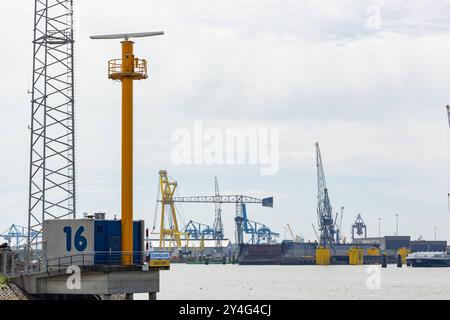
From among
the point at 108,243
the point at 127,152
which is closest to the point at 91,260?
the point at 108,243

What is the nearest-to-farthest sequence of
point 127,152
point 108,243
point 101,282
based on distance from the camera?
point 101,282
point 108,243
point 127,152

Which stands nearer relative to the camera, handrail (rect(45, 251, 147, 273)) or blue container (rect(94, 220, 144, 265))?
handrail (rect(45, 251, 147, 273))

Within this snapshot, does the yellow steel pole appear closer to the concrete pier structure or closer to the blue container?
the blue container

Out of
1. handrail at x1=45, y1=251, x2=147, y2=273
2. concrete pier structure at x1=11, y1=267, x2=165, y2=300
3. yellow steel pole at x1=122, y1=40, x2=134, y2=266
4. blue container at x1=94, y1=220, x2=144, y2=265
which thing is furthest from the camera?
yellow steel pole at x1=122, y1=40, x2=134, y2=266

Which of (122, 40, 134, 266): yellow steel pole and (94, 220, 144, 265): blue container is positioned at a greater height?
(122, 40, 134, 266): yellow steel pole

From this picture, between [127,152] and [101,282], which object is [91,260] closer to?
[101,282]

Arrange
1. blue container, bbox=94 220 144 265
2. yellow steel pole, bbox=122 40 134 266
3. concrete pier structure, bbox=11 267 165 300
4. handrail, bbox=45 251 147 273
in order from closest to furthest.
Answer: concrete pier structure, bbox=11 267 165 300 → handrail, bbox=45 251 147 273 → blue container, bbox=94 220 144 265 → yellow steel pole, bbox=122 40 134 266

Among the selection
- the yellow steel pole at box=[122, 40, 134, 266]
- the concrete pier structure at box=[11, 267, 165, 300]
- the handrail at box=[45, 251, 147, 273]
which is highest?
the yellow steel pole at box=[122, 40, 134, 266]

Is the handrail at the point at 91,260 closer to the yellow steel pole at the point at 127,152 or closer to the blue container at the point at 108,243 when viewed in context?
the blue container at the point at 108,243

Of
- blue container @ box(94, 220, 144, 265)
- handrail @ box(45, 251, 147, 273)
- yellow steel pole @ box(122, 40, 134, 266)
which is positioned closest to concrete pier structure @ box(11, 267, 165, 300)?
handrail @ box(45, 251, 147, 273)

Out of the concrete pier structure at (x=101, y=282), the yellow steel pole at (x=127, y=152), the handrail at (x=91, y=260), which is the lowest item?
the concrete pier structure at (x=101, y=282)

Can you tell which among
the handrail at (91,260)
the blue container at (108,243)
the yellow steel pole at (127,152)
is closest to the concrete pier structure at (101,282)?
the handrail at (91,260)
